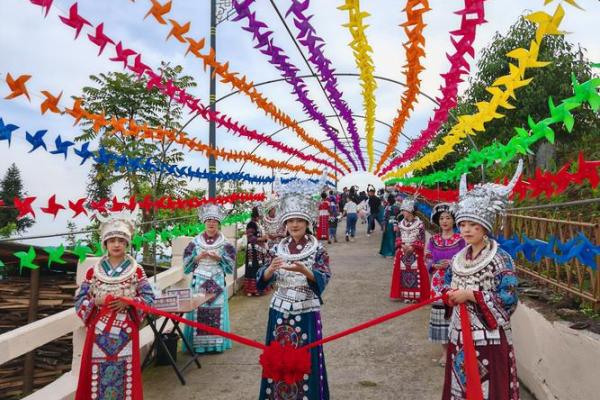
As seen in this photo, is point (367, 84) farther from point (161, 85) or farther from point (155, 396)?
point (155, 396)

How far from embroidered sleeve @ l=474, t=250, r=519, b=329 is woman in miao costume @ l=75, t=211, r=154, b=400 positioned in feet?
8.74

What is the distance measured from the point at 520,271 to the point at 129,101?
14630mm

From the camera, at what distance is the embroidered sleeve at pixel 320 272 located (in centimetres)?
376

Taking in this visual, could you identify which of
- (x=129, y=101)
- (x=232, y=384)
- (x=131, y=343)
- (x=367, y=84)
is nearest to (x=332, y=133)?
(x=367, y=84)

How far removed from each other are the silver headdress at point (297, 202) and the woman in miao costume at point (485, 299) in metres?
1.21

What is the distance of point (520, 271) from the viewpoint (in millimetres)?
6500

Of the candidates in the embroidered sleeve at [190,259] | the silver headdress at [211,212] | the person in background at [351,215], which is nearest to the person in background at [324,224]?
the person in background at [351,215]

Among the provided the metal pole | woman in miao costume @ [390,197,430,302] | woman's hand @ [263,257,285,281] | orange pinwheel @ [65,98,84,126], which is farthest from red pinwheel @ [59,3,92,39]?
woman in miao costume @ [390,197,430,302]

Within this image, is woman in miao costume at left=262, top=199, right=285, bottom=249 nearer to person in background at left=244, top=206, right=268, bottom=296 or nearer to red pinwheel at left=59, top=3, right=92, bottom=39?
person in background at left=244, top=206, right=268, bottom=296

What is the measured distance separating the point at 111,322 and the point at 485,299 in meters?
2.89

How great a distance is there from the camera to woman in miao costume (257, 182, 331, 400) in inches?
149

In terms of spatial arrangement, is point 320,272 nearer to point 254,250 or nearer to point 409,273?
point 409,273

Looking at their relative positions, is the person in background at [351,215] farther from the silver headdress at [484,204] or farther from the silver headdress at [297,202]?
the silver headdress at [484,204]

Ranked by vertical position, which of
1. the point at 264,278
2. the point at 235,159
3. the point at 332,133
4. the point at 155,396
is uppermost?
the point at 332,133
